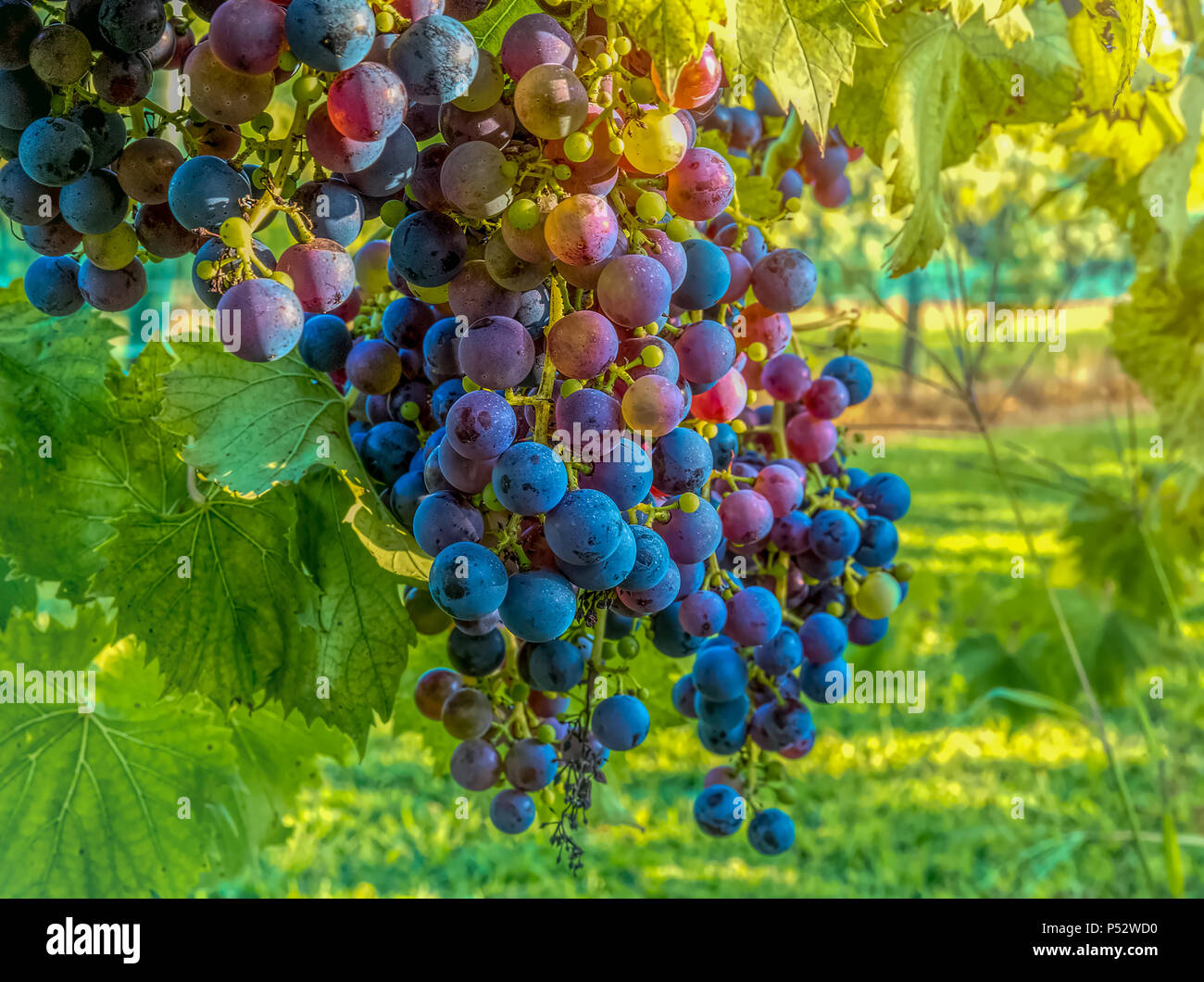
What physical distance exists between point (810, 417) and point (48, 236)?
0.70 m

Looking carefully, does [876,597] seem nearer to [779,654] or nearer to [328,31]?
[779,654]

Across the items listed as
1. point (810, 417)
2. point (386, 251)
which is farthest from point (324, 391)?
point (810, 417)

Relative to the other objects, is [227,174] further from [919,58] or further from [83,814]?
[83,814]

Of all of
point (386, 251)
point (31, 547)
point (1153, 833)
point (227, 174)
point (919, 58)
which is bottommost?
point (1153, 833)

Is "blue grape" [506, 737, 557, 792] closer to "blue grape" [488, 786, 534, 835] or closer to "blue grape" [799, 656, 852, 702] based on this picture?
"blue grape" [488, 786, 534, 835]

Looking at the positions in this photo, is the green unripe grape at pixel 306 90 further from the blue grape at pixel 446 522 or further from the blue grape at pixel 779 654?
the blue grape at pixel 779 654

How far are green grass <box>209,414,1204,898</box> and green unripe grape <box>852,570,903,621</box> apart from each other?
38.3 inches

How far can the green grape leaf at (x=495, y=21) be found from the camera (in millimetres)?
785

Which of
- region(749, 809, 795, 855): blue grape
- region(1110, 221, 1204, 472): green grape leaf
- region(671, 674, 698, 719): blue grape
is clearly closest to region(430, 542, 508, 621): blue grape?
region(671, 674, 698, 719): blue grape

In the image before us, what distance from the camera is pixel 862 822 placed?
9.37ft

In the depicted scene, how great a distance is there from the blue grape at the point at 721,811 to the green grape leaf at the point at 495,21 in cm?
75

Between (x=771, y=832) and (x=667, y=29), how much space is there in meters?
0.79
